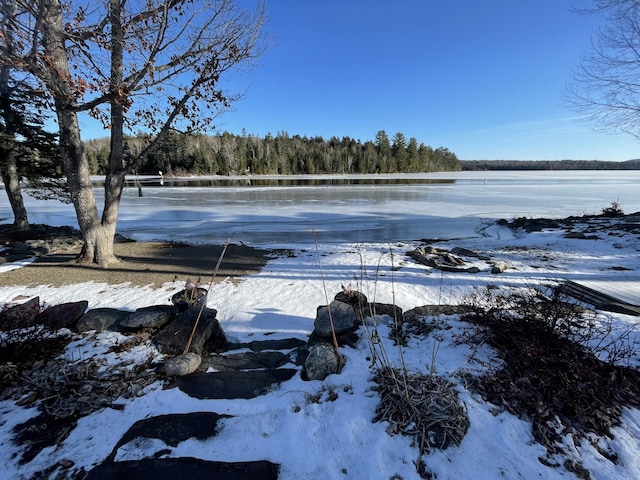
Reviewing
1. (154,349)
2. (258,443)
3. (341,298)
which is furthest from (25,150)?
(258,443)

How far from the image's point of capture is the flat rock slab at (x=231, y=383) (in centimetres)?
262

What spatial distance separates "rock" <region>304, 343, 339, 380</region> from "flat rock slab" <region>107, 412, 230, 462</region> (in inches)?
32.2

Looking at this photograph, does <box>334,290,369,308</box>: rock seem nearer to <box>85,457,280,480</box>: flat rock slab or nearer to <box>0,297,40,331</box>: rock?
<box>85,457,280,480</box>: flat rock slab

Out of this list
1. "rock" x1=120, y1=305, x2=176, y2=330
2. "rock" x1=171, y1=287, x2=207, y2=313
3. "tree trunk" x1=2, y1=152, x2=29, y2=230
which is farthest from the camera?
"tree trunk" x1=2, y1=152, x2=29, y2=230

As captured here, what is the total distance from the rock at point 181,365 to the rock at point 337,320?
1391 mm

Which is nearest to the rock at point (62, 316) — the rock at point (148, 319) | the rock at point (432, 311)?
the rock at point (148, 319)

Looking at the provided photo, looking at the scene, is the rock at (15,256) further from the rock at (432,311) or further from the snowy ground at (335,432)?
the rock at (432,311)

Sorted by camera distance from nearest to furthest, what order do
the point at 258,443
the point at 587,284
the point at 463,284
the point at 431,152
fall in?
the point at 258,443 < the point at 587,284 < the point at 463,284 < the point at 431,152

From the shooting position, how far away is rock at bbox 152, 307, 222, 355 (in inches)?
134

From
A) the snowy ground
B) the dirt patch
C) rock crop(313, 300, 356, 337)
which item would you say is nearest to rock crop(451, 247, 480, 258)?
the snowy ground

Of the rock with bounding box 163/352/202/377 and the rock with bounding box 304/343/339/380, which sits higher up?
the rock with bounding box 304/343/339/380

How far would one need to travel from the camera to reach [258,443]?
207cm

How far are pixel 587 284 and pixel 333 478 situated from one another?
248 inches

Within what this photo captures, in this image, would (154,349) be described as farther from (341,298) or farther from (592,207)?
(592,207)
